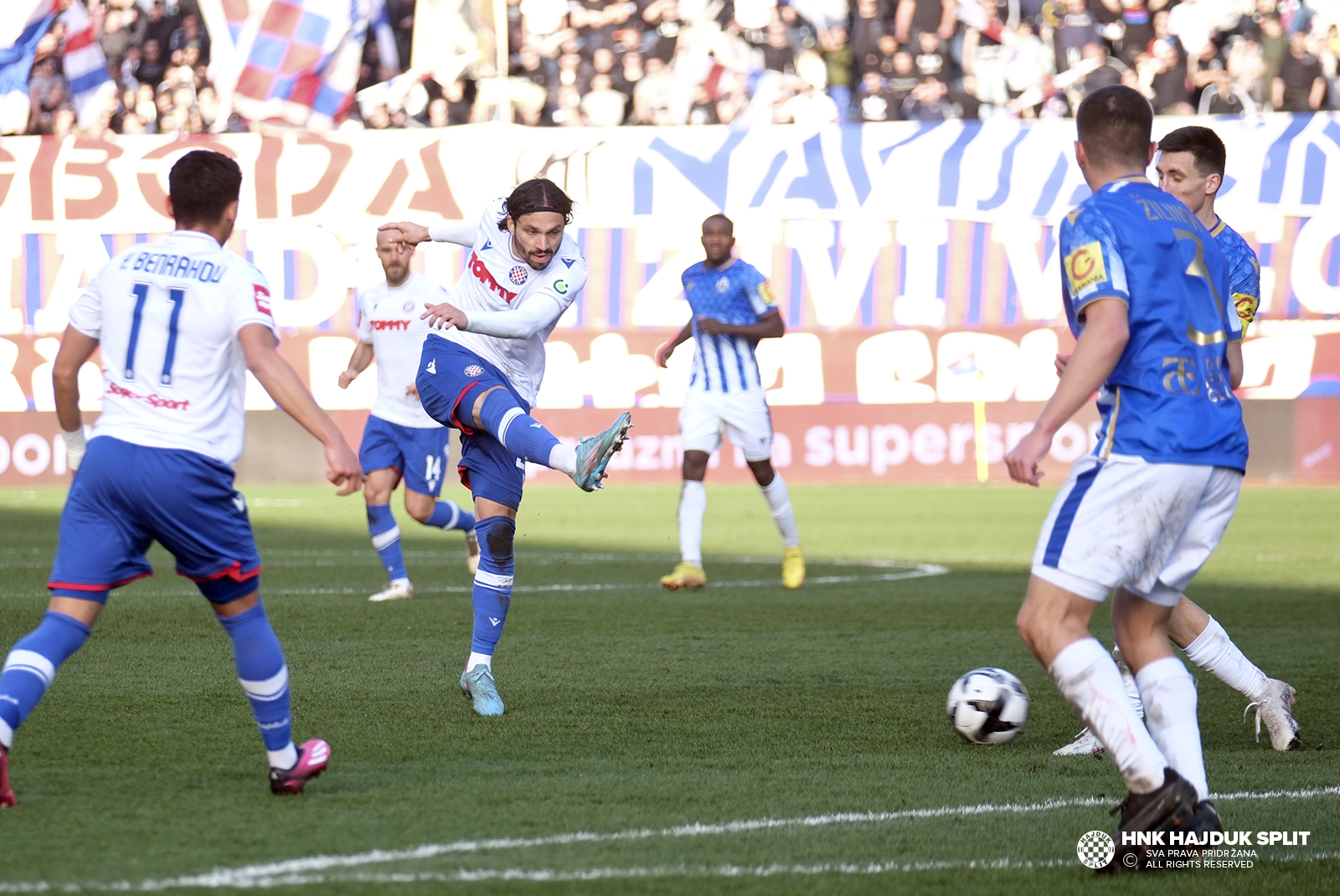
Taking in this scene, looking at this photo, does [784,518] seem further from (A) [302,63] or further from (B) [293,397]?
(A) [302,63]

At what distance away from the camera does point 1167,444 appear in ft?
12.7

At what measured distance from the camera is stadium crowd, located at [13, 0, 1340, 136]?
21.8 metres

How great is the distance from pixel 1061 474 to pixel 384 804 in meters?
17.0

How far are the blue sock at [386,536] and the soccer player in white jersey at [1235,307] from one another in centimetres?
534

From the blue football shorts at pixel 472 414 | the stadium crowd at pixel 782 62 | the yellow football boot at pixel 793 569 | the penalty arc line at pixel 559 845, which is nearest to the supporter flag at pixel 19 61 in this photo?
the stadium crowd at pixel 782 62

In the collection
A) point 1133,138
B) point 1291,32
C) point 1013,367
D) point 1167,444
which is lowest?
point 1013,367

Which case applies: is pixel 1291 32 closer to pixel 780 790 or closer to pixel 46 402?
pixel 46 402

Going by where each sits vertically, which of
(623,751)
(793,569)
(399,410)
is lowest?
(793,569)

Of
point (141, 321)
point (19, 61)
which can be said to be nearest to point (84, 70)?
point (19, 61)

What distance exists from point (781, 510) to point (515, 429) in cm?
498

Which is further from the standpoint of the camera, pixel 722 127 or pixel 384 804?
pixel 722 127

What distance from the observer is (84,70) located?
2266 cm

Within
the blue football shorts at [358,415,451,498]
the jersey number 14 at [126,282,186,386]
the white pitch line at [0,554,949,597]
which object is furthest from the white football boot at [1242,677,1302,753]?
the blue football shorts at [358,415,451,498]

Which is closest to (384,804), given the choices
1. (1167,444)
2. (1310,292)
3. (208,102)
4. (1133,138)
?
(1167,444)
